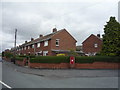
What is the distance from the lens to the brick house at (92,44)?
42766mm

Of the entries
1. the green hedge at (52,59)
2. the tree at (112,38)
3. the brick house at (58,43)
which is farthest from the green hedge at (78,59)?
the brick house at (58,43)

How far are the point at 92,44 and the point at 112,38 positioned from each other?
21.3 metres

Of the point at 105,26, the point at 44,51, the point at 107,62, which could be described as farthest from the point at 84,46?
the point at 107,62

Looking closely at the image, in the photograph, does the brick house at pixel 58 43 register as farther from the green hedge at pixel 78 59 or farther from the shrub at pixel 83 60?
the shrub at pixel 83 60

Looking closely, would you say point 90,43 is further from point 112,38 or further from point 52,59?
point 52,59

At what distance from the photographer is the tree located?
22094mm

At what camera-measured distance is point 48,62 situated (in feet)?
68.2

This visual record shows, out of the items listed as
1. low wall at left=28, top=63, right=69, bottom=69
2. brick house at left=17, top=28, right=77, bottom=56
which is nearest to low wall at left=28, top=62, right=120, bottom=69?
low wall at left=28, top=63, right=69, bottom=69

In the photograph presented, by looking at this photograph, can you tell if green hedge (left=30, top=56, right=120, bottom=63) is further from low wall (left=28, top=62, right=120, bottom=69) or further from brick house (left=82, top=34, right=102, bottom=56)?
brick house (left=82, top=34, right=102, bottom=56)

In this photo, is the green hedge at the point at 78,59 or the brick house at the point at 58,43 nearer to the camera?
the green hedge at the point at 78,59

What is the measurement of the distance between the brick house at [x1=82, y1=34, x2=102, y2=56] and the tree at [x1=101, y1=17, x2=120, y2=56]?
18.6 m

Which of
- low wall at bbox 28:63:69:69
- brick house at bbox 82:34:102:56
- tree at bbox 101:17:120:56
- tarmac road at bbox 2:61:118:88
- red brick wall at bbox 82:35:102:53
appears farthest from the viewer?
red brick wall at bbox 82:35:102:53

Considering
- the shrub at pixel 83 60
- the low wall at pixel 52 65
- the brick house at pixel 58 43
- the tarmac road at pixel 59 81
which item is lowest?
the tarmac road at pixel 59 81

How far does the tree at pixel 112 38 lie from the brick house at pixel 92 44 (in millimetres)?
18577
